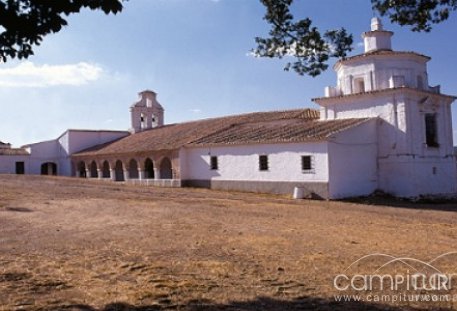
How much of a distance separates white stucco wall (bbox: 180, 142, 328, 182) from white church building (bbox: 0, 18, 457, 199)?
0.05 metres

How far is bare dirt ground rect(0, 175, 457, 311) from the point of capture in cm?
539

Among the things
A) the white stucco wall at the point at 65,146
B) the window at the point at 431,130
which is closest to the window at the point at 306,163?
the window at the point at 431,130

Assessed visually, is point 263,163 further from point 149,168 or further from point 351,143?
point 149,168

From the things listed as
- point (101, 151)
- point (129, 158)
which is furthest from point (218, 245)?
point (101, 151)

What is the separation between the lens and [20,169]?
4050 centimetres

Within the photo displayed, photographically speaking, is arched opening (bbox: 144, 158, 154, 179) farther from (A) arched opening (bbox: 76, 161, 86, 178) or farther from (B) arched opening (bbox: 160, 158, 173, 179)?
(A) arched opening (bbox: 76, 161, 86, 178)

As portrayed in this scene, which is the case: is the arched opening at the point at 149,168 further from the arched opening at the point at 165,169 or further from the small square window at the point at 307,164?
the small square window at the point at 307,164

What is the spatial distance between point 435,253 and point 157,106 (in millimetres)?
33827

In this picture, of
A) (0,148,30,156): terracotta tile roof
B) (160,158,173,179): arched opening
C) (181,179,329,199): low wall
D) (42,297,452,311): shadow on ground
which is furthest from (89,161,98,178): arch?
(42,297,452,311): shadow on ground

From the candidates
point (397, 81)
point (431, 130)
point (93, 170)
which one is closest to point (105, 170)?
point (93, 170)

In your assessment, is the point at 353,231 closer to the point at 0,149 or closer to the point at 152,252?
the point at 152,252

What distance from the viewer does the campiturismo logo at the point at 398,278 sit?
548 cm

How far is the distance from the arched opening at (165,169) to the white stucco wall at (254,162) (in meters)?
3.93

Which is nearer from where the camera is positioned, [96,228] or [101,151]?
[96,228]
